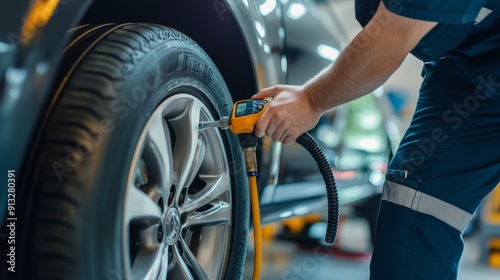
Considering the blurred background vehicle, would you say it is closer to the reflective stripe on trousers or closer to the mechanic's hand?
the mechanic's hand

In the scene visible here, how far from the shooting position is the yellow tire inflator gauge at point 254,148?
3.95 feet

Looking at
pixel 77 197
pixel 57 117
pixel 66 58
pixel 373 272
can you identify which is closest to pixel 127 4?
pixel 66 58

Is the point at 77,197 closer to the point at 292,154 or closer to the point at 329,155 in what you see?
the point at 292,154

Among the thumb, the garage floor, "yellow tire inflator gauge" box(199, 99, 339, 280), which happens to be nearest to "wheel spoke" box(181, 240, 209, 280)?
"yellow tire inflator gauge" box(199, 99, 339, 280)

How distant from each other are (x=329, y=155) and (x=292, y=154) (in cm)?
41

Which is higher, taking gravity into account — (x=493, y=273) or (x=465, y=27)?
(x=465, y=27)

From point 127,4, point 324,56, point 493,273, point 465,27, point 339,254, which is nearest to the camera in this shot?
point 465,27

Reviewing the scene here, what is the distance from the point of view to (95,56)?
93 cm

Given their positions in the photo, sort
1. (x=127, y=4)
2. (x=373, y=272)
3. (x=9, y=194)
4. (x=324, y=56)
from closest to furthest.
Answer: (x=9, y=194)
(x=127, y=4)
(x=373, y=272)
(x=324, y=56)

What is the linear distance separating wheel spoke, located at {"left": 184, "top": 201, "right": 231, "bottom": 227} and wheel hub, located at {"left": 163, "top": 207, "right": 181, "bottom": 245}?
0.05m

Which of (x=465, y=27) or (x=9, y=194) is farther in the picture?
(x=465, y=27)

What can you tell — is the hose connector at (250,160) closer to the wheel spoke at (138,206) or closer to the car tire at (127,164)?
the car tire at (127,164)

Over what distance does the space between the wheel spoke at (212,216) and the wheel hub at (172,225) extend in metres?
0.05

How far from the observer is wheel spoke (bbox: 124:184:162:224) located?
913 mm
